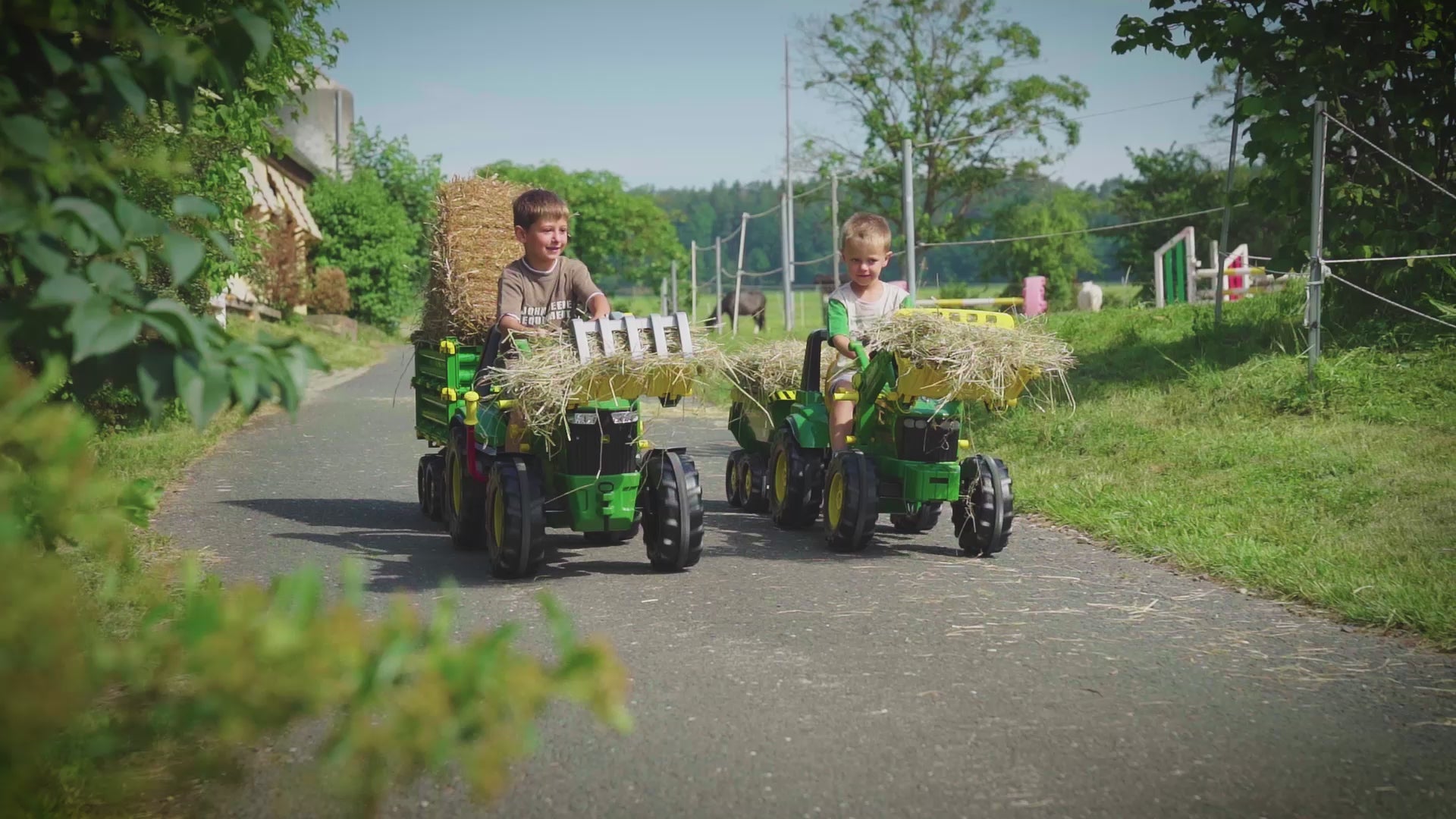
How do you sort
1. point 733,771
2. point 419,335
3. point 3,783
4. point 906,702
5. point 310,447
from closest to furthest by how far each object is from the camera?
point 3,783 < point 733,771 < point 906,702 < point 419,335 < point 310,447

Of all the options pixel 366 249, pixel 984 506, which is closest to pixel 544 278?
pixel 984 506

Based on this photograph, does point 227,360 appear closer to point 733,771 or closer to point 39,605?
point 39,605

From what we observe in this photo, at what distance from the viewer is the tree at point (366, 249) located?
38875 millimetres

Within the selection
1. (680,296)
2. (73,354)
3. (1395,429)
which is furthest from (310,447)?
(680,296)

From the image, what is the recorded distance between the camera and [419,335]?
29.2ft

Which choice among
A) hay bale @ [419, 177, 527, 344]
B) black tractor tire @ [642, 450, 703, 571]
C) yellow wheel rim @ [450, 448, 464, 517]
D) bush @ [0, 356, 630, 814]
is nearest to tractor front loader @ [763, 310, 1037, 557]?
black tractor tire @ [642, 450, 703, 571]

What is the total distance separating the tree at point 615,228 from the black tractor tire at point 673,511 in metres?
61.0

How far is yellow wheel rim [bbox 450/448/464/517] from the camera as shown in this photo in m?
7.63

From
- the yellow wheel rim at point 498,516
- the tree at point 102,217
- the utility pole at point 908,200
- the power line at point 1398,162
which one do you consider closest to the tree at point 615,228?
the utility pole at point 908,200

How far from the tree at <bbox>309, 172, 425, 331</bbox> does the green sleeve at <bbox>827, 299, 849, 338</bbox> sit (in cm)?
3208

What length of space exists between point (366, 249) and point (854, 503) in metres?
33.9

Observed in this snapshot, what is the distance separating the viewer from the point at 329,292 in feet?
119

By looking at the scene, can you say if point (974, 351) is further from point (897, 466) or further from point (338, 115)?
point (338, 115)

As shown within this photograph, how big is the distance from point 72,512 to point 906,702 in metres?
3.03
